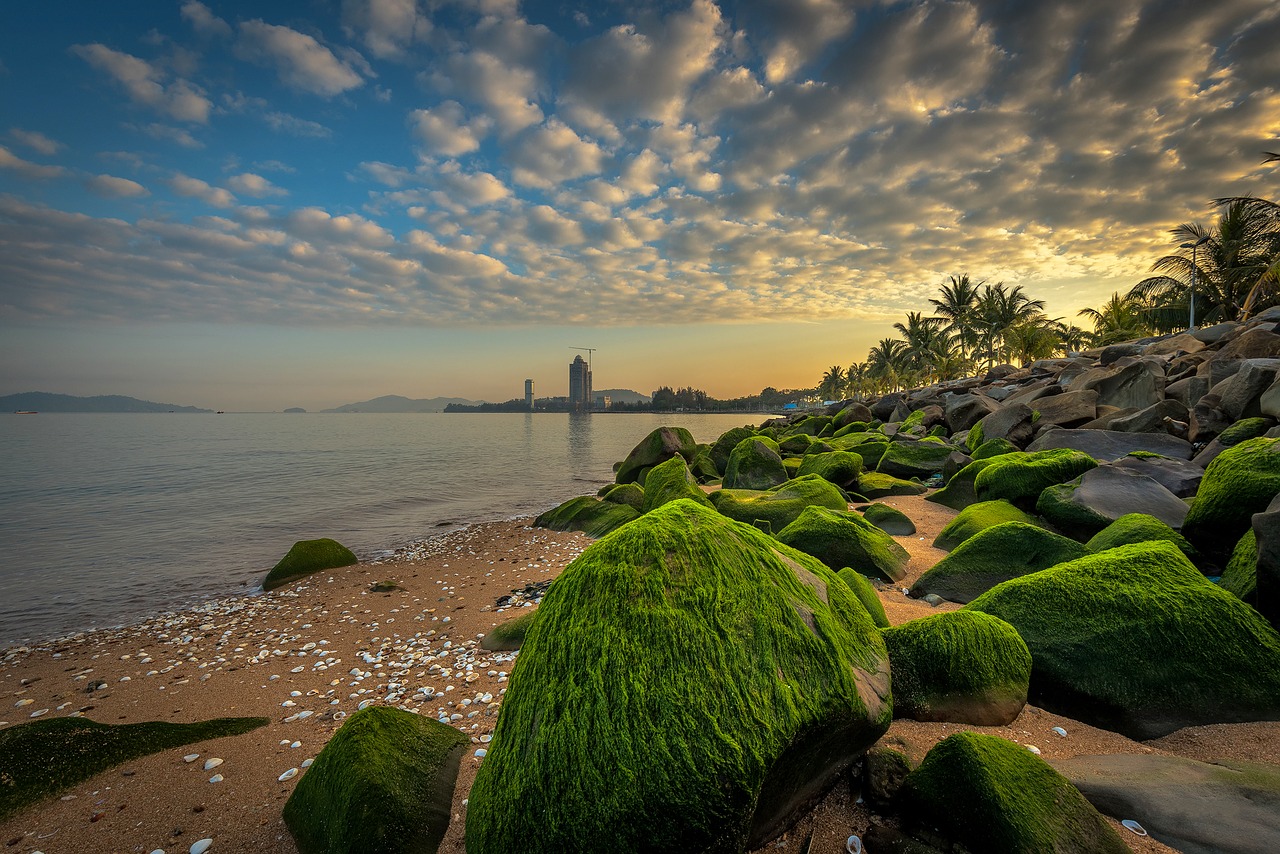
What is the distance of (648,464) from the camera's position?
17672 millimetres

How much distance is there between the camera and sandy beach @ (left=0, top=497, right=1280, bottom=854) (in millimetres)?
3346

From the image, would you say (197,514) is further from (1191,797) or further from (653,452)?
(1191,797)

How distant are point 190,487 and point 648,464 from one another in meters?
21.4

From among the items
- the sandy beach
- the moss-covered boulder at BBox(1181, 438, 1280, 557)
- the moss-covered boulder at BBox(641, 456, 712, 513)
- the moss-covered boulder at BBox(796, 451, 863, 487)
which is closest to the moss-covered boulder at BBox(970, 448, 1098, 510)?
the sandy beach

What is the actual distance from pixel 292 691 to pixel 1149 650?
7.76 metres

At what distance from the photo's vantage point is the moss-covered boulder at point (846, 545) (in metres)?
6.64

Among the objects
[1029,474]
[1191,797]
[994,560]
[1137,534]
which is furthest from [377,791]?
[1029,474]

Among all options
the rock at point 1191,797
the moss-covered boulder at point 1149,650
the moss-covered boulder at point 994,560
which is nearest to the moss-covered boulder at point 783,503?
the moss-covered boulder at point 994,560

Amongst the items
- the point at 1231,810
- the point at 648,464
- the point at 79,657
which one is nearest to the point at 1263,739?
the point at 1231,810

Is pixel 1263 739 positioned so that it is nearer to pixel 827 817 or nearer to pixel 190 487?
pixel 827 817

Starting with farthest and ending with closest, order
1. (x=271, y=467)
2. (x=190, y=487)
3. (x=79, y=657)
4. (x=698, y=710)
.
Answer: (x=271, y=467) → (x=190, y=487) → (x=79, y=657) → (x=698, y=710)

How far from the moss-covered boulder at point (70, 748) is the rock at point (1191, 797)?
648cm

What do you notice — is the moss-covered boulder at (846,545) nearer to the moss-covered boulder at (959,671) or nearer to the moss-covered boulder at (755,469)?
the moss-covered boulder at (959,671)

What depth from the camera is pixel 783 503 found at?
9.84 m
